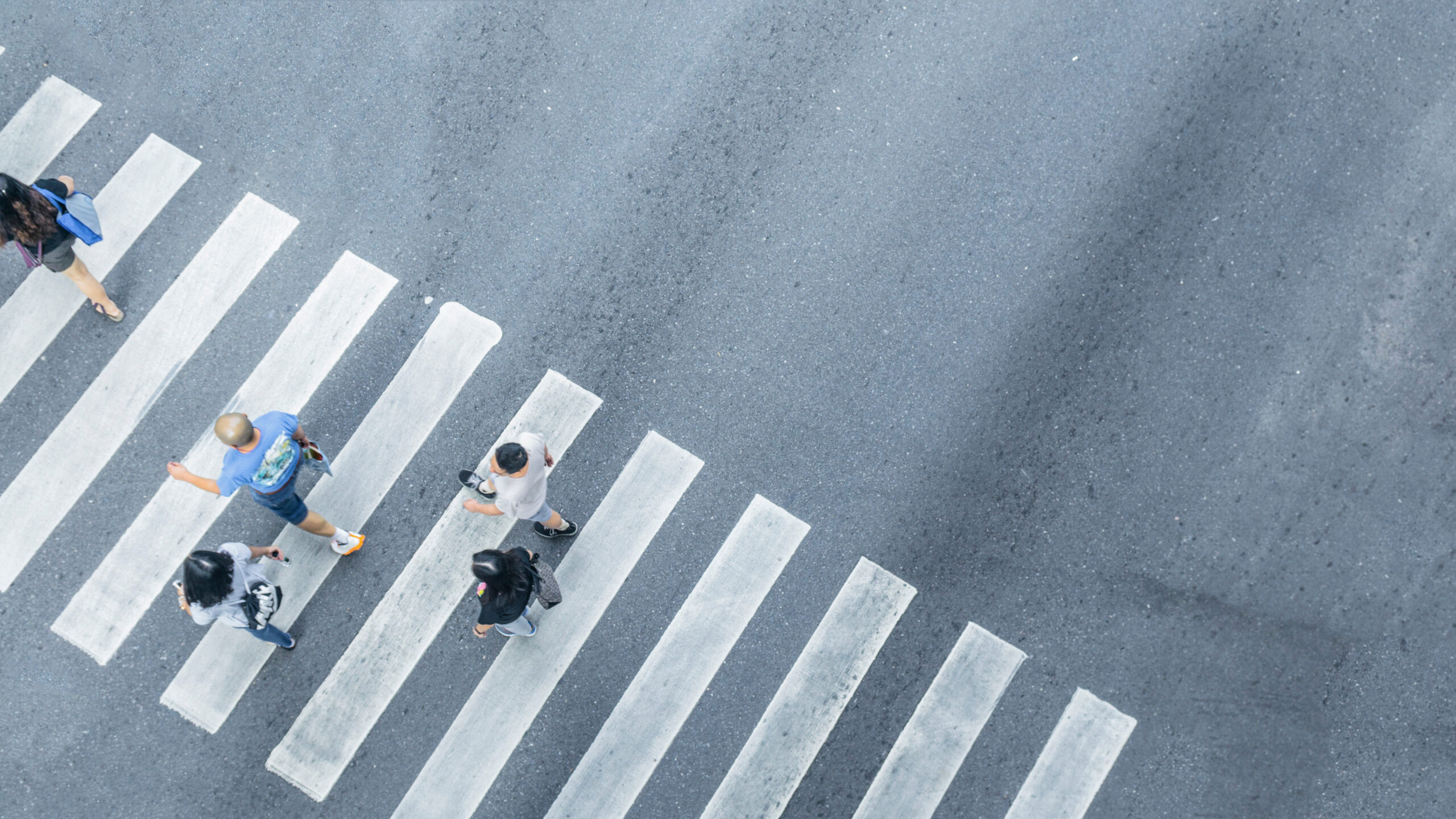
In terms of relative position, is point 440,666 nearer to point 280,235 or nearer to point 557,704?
point 557,704

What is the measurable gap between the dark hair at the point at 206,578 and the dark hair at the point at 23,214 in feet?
8.06

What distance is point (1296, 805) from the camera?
6441 mm

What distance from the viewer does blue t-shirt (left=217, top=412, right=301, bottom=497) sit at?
5.20 m

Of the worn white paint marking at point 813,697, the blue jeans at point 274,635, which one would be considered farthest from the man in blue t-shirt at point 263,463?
the worn white paint marking at point 813,697

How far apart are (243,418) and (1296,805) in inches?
291

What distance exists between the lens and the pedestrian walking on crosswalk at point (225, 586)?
15.8 ft

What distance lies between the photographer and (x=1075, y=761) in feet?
20.8

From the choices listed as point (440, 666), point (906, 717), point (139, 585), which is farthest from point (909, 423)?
point (139, 585)

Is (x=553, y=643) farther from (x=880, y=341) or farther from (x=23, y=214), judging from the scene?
(x=23, y=214)

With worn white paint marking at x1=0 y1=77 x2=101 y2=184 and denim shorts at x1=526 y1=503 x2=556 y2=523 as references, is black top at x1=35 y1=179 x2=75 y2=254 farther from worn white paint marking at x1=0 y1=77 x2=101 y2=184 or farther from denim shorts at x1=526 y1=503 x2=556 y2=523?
denim shorts at x1=526 y1=503 x2=556 y2=523

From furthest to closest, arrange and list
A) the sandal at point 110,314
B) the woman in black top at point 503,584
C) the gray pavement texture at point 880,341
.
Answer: the sandal at point 110,314, the gray pavement texture at point 880,341, the woman in black top at point 503,584

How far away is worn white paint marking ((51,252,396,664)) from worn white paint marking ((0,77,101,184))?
2254 mm

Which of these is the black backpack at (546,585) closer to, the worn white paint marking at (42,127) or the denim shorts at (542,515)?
the denim shorts at (542,515)

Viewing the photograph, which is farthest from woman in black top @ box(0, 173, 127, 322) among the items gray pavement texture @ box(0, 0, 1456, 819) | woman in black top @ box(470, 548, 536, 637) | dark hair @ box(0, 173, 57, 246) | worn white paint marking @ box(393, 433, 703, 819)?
worn white paint marking @ box(393, 433, 703, 819)
